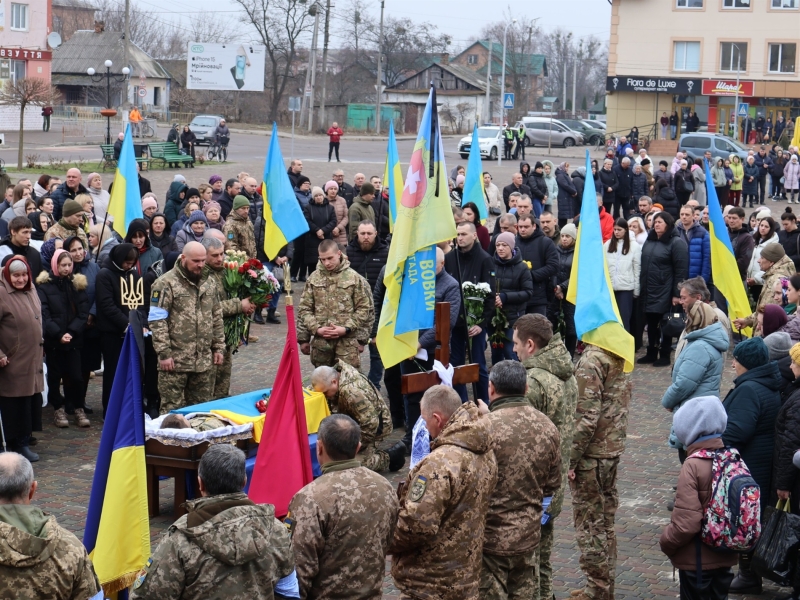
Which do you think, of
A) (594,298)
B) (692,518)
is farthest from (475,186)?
(692,518)

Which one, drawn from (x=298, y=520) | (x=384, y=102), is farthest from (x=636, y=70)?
(x=298, y=520)

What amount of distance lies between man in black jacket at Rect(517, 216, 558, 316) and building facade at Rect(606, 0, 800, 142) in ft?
155

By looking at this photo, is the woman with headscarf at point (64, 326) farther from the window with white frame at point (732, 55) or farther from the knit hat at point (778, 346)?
the window with white frame at point (732, 55)

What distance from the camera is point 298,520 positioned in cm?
477

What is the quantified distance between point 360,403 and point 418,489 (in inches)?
126

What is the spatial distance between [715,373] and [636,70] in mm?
53994

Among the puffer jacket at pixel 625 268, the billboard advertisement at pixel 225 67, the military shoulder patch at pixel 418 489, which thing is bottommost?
the military shoulder patch at pixel 418 489

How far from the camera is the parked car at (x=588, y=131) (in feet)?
188

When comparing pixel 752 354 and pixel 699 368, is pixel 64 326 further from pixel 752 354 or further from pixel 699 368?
pixel 752 354

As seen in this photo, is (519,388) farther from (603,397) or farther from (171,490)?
(171,490)

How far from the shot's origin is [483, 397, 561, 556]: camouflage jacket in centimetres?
574

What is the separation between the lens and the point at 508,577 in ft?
19.3

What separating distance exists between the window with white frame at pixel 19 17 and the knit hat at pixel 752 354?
62.1 meters

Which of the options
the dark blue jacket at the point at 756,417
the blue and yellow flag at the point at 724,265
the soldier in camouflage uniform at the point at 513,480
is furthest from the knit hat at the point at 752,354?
the blue and yellow flag at the point at 724,265
